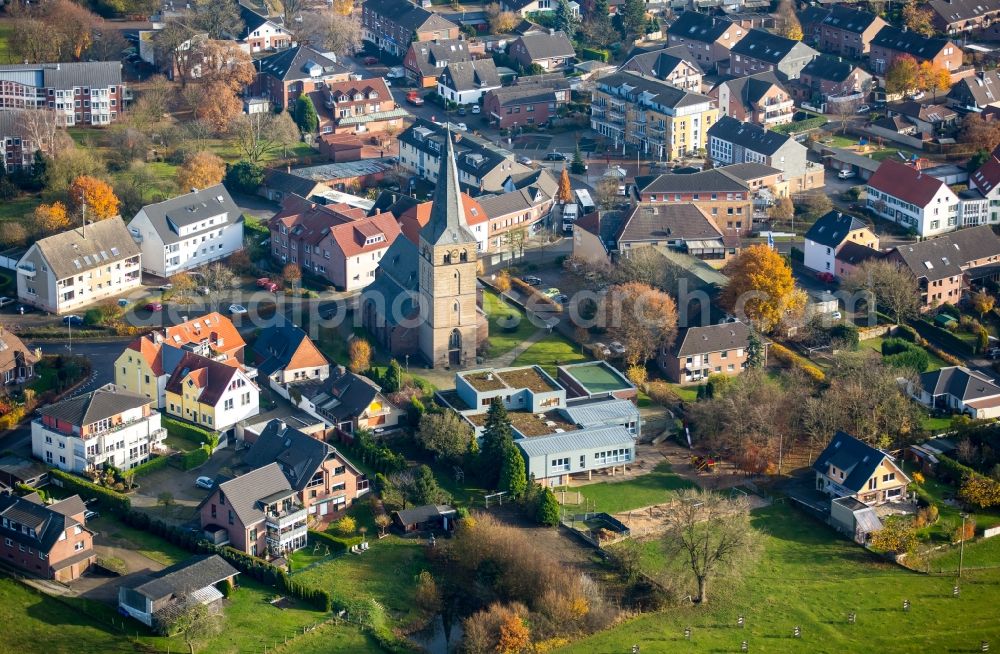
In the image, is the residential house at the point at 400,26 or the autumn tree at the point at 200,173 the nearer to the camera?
the autumn tree at the point at 200,173

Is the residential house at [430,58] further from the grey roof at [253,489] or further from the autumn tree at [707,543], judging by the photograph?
the autumn tree at [707,543]

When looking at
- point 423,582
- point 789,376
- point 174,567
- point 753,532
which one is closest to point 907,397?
point 789,376

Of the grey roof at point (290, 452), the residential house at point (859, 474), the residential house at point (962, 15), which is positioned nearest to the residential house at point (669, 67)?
the residential house at point (962, 15)

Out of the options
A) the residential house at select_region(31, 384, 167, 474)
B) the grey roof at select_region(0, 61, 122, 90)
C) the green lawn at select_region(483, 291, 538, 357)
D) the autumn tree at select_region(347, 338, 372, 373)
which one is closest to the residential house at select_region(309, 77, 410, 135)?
the grey roof at select_region(0, 61, 122, 90)

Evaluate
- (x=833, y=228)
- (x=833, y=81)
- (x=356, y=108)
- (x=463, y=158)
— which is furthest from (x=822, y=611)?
(x=833, y=81)

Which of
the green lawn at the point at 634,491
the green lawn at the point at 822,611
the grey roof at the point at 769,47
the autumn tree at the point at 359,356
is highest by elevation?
the grey roof at the point at 769,47

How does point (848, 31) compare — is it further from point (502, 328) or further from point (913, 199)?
Result: point (502, 328)

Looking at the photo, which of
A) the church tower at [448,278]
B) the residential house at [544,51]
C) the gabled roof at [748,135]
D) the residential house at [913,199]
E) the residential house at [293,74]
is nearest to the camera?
the church tower at [448,278]
